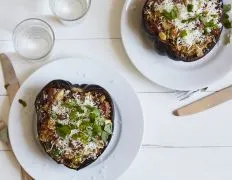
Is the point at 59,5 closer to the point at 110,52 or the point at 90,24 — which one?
the point at 90,24

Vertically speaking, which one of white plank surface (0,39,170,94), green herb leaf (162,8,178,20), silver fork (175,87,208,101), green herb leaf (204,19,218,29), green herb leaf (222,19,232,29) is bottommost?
silver fork (175,87,208,101)

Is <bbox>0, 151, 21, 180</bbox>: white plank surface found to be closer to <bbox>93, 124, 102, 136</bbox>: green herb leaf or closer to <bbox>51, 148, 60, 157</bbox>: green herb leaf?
<bbox>51, 148, 60, 157</bbox>: green herb leaf

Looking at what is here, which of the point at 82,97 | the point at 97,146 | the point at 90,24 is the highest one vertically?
the point at 90,24

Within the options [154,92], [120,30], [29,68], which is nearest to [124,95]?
[154,92]

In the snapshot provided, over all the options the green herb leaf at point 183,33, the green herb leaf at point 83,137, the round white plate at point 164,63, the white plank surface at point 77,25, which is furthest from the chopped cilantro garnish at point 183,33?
the green herb leaf at point 83,137

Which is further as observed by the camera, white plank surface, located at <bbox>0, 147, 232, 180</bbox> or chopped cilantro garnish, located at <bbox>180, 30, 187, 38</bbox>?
white plank surface, located at <bbox>0, 147, 232, 180</bbox>

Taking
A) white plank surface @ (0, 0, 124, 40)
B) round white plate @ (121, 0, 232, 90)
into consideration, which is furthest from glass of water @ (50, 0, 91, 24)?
round white plate @ (121, 0, 232, 90)

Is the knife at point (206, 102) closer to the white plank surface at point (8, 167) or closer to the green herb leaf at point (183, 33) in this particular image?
the green herb leaf at point (183, 33)
